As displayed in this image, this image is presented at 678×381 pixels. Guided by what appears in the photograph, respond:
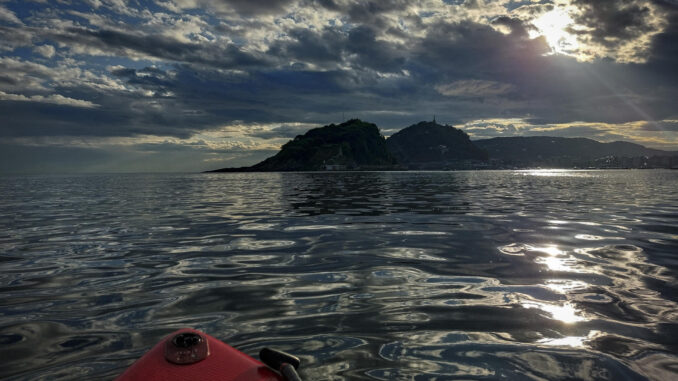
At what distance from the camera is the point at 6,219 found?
57.4 feet

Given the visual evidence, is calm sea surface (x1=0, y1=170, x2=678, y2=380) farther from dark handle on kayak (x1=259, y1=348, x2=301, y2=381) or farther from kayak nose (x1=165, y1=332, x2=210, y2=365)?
kayak nose (x1=165, y1=332, x2=210, y2=365)

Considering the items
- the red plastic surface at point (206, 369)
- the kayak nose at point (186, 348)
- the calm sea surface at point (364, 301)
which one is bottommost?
the calm sea surface at point (364, 301)

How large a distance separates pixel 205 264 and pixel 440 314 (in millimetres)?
5515

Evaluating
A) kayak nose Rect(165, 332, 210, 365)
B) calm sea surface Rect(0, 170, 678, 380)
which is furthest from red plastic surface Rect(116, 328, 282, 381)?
calm sea surface Rect(0, 170, 678, 380)

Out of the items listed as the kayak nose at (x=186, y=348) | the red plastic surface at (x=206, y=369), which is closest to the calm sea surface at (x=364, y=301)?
the red plastic surface at (x=206, y=369)

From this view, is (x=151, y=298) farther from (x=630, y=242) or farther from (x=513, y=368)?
(x=630, y=242)

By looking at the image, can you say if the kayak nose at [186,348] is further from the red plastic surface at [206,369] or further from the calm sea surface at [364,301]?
the calm sea surface at [364,301]

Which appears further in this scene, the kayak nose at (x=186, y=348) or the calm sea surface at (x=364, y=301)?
the calm sea surface at (x=364, y=301)

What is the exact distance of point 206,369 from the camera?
275 centimetres

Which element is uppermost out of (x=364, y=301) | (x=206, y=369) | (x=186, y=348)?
(x=186, y=348)

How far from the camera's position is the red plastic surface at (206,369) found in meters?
2.65

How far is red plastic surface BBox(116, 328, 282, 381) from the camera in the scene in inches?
104

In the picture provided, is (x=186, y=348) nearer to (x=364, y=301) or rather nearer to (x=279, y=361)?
(x=279, y=361)

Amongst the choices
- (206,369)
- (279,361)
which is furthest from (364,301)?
(206,369)
